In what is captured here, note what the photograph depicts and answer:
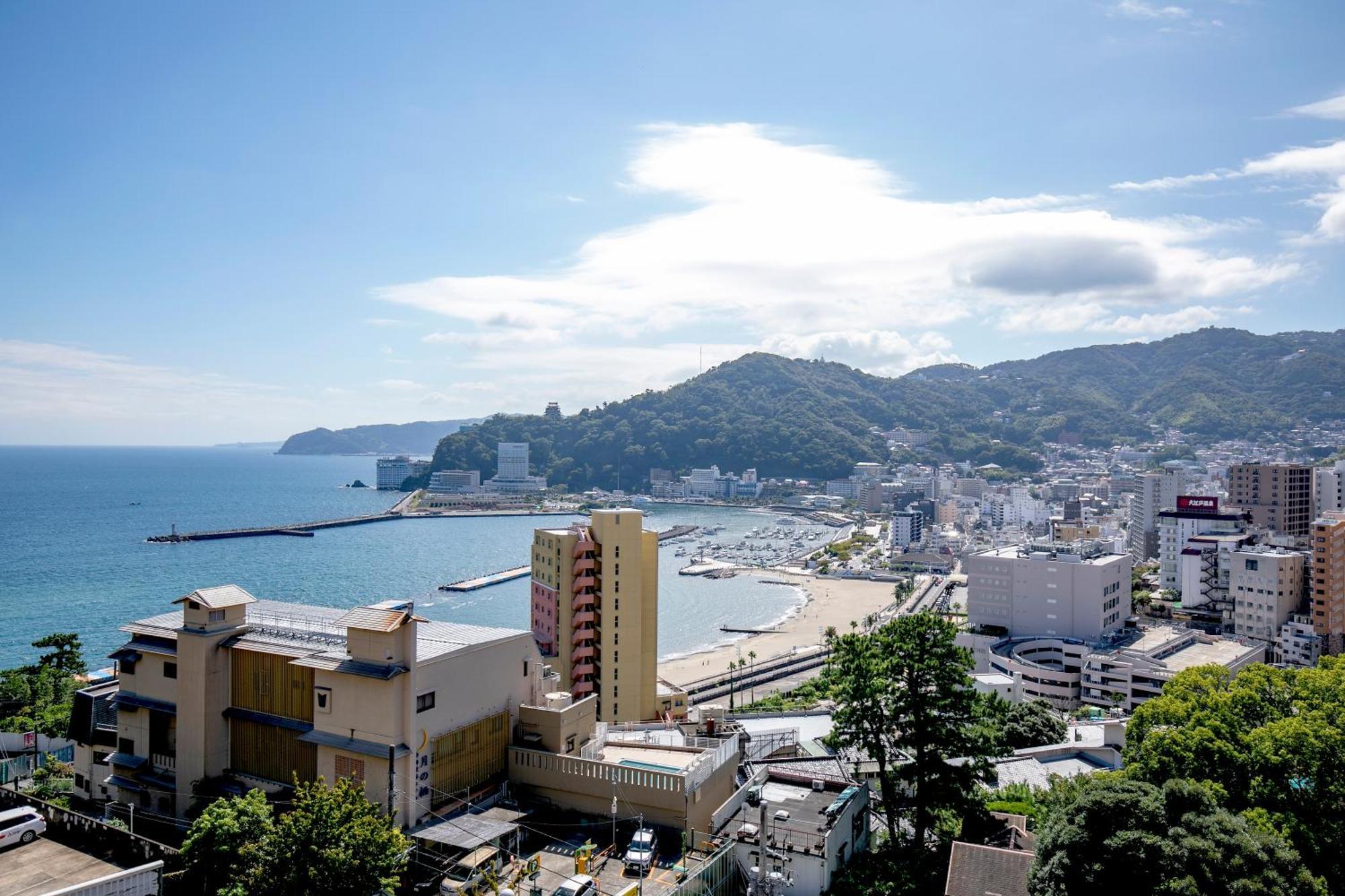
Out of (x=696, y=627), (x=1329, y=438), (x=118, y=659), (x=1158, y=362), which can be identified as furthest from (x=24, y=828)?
(x=1158, y=362)

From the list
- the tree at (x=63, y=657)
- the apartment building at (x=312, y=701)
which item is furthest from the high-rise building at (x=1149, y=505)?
the apartment building at (x=312, y=701)

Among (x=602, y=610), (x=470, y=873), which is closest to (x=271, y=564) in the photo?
(x=602, y=610)

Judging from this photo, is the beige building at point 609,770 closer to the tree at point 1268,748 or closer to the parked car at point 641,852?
the parked car at point 641,852

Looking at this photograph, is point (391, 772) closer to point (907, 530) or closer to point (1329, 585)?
point (1329, 585)

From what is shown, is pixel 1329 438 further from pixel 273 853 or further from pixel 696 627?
pixel 273 853

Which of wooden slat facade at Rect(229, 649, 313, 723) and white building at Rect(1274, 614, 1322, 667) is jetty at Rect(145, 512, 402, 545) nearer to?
wooden slat facade at Rect(229, 649, 313, 723)
